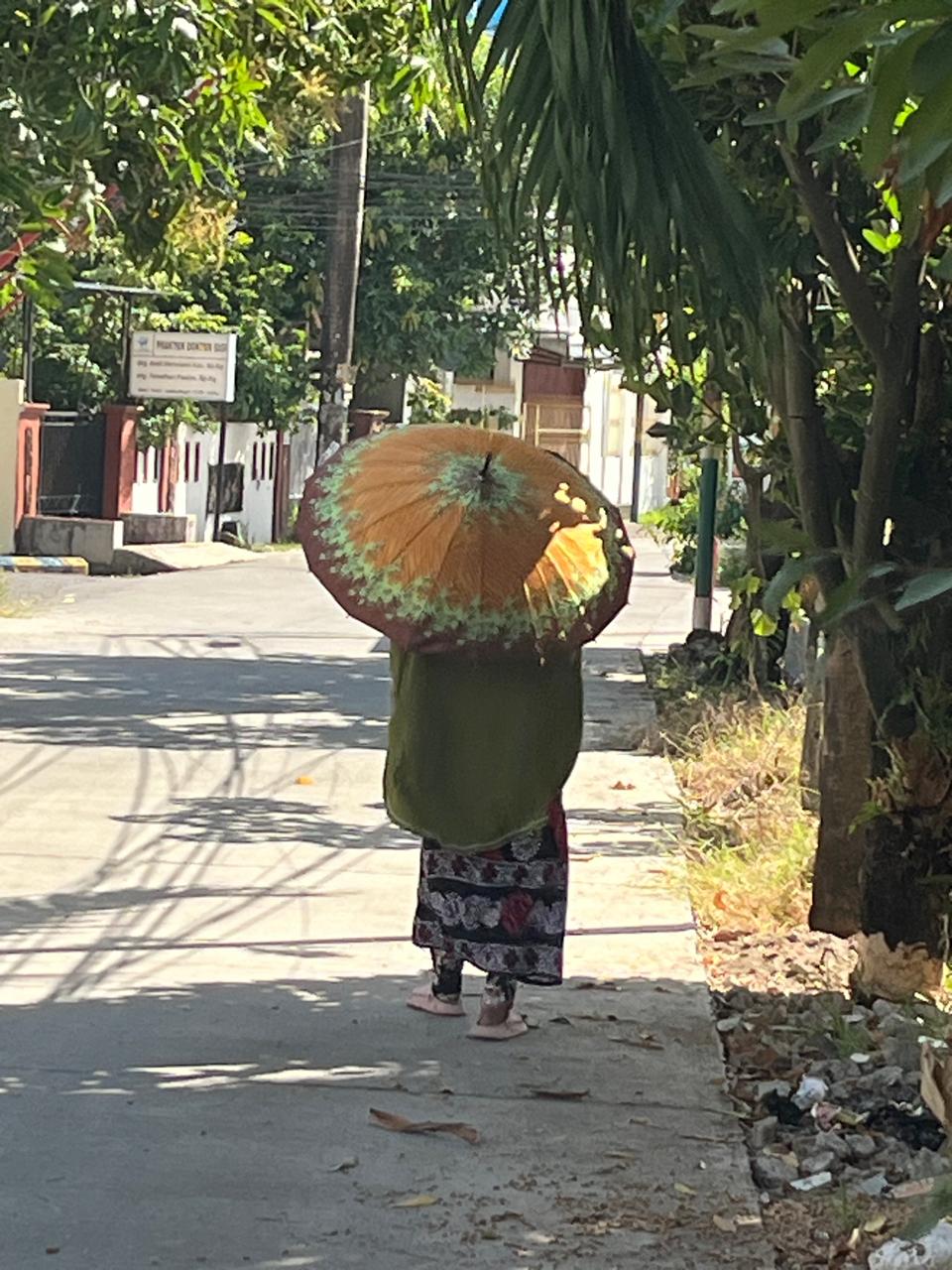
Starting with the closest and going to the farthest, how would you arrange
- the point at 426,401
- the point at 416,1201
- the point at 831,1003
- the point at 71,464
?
1. the point at 416,1201
2. the point at 831,1003
3. the point at 71,464
4. the point at 426,401

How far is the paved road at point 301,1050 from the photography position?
172 inches

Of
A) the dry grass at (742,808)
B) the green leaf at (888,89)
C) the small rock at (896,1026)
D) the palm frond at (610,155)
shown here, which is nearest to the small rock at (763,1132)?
the small rock at (896,1026)

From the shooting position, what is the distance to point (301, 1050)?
566 cm

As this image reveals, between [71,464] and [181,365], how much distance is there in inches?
79.7

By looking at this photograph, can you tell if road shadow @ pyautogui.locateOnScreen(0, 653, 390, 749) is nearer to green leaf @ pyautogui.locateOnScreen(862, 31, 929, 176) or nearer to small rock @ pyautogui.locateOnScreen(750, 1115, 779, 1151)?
small rock @ pyautogui.locateOnScreen(750, 1115, 779, 1151)

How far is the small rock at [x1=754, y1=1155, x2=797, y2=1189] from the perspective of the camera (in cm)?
491

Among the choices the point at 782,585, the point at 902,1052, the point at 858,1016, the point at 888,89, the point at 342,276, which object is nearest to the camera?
the point at 888,89

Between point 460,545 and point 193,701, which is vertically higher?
point 460,545

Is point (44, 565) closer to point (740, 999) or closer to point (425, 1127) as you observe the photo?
point (740, 999)

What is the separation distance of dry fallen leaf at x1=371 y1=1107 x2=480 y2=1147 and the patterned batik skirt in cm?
79

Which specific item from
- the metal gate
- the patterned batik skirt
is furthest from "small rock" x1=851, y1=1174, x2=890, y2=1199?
the metal gate

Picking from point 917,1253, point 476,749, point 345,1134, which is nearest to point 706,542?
point 476,749

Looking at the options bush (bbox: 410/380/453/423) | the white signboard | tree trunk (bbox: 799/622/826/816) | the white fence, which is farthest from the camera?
bush (bbox: 410/380/453/423)

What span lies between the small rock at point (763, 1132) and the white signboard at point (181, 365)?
77.6ft
